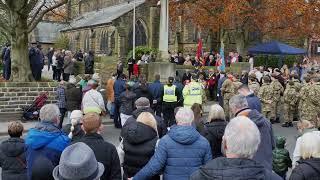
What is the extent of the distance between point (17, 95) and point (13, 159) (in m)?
12.2

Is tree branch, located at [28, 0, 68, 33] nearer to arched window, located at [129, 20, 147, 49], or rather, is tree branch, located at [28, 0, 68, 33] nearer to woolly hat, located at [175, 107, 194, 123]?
woolly hat, located at [175, 107, 194, 123]

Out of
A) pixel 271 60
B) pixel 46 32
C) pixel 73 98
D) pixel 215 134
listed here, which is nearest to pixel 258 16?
pixel 271 60

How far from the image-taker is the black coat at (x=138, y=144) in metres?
6.41

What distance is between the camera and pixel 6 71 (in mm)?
22750

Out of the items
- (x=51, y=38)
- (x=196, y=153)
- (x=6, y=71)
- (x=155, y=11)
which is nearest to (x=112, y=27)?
(x=155, y=11)

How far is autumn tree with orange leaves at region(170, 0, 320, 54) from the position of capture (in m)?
35.9

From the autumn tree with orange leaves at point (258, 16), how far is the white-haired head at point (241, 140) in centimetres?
3157

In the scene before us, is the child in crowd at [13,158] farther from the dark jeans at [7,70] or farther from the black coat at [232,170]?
the dark jeans at [7,70]

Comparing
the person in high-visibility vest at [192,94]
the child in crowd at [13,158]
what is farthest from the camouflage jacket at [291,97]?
the child in crowd at [13,158]

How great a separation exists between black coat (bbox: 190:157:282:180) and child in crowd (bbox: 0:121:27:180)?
3602mm

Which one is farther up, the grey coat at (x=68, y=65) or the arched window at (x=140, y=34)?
the arched window at (x=140, y=34)

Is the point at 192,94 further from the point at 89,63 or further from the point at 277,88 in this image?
the point at 89,63

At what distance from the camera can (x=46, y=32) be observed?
8025cm

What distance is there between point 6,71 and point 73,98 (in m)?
8.98
